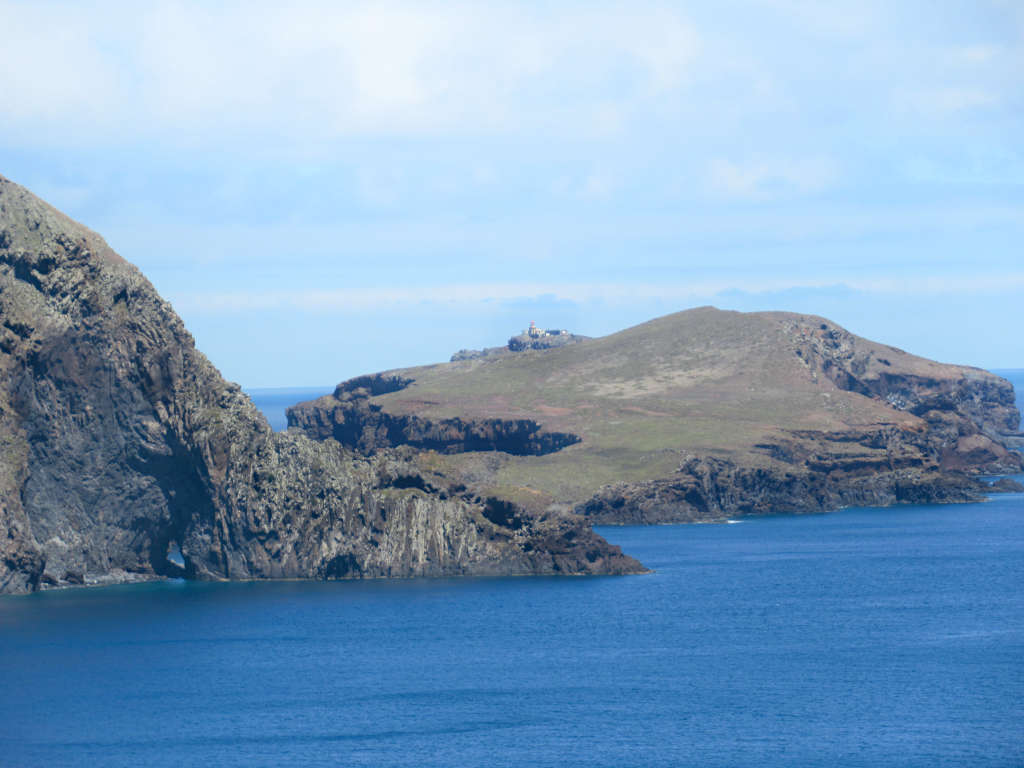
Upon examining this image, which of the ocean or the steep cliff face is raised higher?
the steep cliff face

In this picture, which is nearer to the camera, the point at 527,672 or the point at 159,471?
the point at 527,672

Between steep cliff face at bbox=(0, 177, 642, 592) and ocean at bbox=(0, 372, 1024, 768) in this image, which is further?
steep cliff face at bbox=(0, 177, 642, 592)

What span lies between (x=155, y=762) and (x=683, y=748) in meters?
32.5

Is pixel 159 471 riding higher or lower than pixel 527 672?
higher

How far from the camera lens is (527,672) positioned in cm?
11512

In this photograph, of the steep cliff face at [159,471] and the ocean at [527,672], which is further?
the steep cliff face at [159,471]

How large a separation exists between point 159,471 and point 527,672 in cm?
5924

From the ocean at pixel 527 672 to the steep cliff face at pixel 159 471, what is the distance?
14.2 ft

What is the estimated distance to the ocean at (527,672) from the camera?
94188 mm

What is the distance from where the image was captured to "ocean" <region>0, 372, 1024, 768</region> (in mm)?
94188

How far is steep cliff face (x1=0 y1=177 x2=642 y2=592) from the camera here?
152625 millimetres

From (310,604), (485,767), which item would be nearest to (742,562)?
(310,604)

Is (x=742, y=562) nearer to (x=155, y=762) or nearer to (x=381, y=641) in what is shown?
(x=381, y=641)

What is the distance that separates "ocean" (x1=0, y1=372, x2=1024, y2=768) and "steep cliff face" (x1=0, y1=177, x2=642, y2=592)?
432 centimetres
